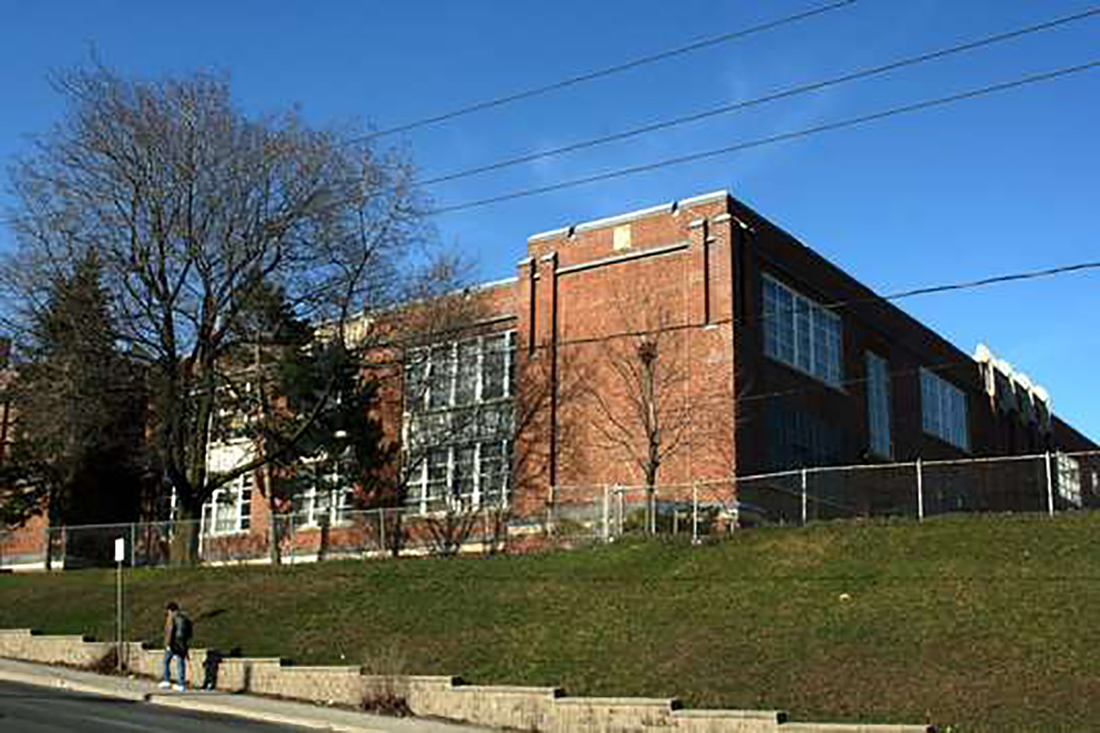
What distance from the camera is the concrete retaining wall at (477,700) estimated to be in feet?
59.9

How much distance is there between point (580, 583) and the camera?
28656 millimetres

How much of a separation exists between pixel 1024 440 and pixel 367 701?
54713 millimetres

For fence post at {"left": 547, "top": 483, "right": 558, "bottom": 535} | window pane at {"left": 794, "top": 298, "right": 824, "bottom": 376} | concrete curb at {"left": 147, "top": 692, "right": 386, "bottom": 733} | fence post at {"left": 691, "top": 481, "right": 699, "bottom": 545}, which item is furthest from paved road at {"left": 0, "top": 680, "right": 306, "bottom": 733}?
window pane at {"left": 794, "top": 298, "right": 824, "bottom": 376}

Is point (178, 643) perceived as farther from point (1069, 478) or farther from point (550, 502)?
point (1069, 478)

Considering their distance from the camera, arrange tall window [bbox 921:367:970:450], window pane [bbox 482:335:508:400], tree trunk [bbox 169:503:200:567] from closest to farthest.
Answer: tree trunk [bbox 169:503:200:567], window pane [bbox 482:335:508:400], tall window [bbox 921:367:970:450]

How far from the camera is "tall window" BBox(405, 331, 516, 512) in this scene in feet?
153

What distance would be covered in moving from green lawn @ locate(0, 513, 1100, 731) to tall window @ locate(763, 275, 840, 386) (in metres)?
14.5

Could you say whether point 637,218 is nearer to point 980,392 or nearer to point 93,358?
point 93,358

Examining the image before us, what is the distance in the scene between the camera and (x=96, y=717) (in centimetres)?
2016

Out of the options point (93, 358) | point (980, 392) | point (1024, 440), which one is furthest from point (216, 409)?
point (1024, 440)

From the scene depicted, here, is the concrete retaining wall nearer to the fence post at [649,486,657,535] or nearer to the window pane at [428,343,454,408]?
Answer: the fence post at [649,486,657,535]

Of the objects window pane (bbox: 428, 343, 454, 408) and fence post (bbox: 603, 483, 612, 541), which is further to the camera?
window pane (bbox: 428, 343, 454, 408)

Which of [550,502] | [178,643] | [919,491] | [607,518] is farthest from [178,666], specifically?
[919,491]

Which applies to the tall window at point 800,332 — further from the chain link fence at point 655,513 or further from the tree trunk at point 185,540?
the tree trunk at point 185,540
